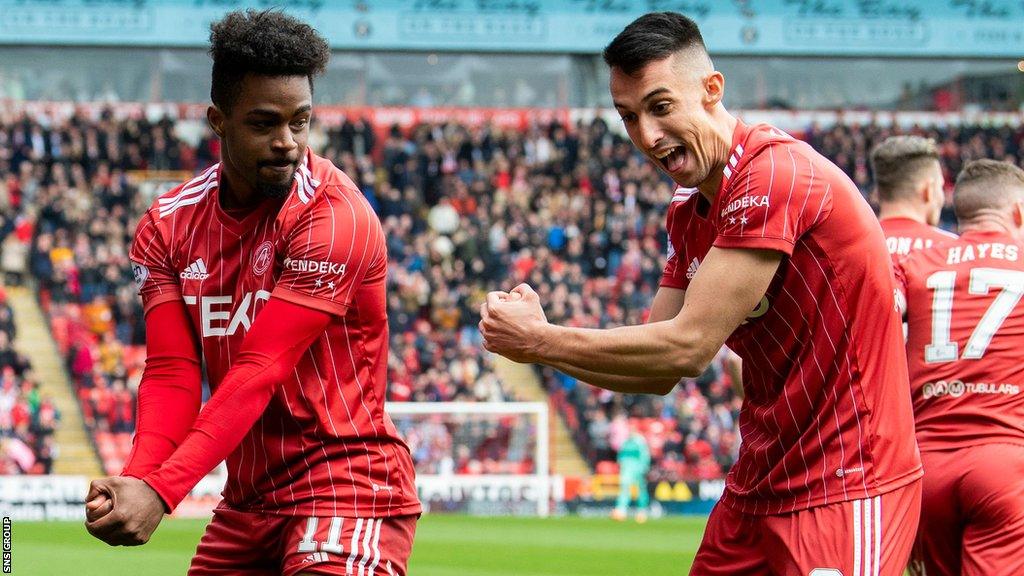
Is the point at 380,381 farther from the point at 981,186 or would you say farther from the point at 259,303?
the point at 981,186

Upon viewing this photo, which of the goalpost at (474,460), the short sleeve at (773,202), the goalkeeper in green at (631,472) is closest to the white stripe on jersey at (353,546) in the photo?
the short sleeve at (773,202)

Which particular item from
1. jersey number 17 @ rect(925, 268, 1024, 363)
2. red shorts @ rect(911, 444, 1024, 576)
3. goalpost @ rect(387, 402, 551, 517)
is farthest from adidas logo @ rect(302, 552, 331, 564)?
goalpost @ rect(387, 402, 551, 517)

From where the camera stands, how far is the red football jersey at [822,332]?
3668 millimetres

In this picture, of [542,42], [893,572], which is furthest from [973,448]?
[542,42]

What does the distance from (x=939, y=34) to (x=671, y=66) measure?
2700 centimetres

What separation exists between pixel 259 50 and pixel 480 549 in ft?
36.1

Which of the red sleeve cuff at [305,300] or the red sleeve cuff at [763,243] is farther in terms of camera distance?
the red sleeve cuff at [305,300]

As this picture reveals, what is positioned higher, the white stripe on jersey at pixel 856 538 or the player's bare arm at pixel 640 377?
the player's bare arm at pixel 640 377

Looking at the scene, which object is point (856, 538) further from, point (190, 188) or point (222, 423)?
point (190, 188)

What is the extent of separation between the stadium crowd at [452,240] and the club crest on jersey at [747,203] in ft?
50.5

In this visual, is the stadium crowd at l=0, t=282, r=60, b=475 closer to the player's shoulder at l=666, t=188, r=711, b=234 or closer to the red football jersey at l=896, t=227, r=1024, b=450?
the red football jersey at l=896, t=227, r=1024, b=450

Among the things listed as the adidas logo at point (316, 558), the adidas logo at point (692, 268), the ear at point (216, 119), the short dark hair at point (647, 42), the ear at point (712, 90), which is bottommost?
the adidas logo at point (316, 558)

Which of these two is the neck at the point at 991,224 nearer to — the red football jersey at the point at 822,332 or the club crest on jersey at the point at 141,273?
the red football jersey at the point at 822,332

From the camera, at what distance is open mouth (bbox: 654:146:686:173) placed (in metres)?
3.81
